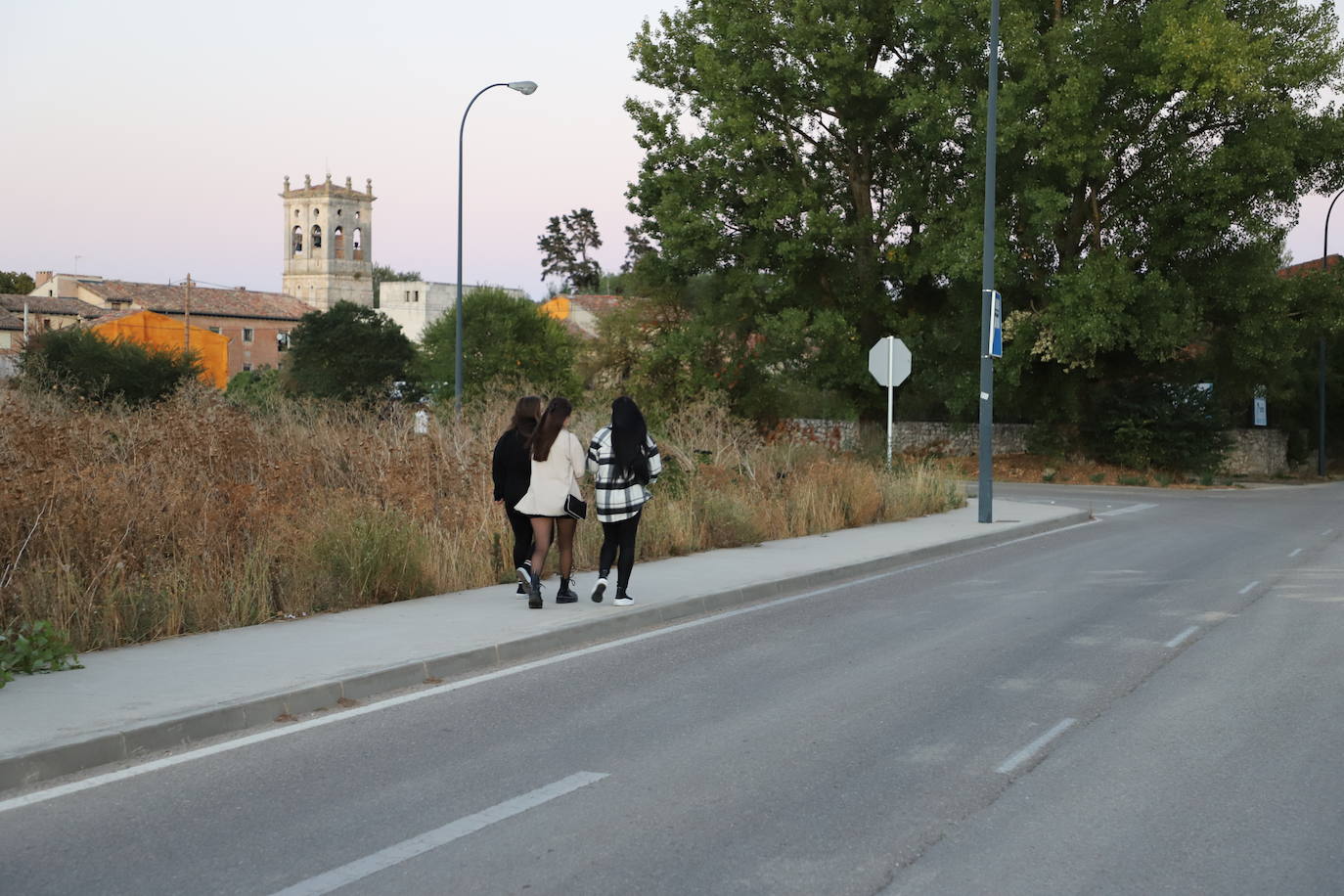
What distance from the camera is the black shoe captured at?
11539 mm

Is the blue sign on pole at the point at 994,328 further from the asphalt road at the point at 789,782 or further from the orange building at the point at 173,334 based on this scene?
the orange building at the point at 173,334

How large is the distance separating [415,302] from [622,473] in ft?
358

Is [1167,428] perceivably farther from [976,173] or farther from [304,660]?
[304,660]

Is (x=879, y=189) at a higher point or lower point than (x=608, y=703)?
higher

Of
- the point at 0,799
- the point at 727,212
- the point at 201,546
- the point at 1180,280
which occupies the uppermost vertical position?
the point at 727,212

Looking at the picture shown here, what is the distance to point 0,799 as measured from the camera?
604 centimetres

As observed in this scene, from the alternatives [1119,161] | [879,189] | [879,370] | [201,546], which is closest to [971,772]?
[201,546]

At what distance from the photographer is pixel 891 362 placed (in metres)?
24.6

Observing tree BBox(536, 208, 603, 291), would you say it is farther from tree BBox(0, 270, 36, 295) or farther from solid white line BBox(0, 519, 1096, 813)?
solid white line BBox(0, 519, 1096, 813)

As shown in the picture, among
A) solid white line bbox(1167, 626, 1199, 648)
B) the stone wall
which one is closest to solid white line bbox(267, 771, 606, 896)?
solid white line bbox(1167, 626, 1199, 648)

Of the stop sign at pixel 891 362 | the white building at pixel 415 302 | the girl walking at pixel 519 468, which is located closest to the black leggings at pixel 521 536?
the girl walking at pixel 519 468

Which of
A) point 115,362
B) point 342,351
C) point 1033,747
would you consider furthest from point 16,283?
point 1033,747

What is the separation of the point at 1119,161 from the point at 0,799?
3484 cm

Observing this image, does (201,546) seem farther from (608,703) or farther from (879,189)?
(879,189)
